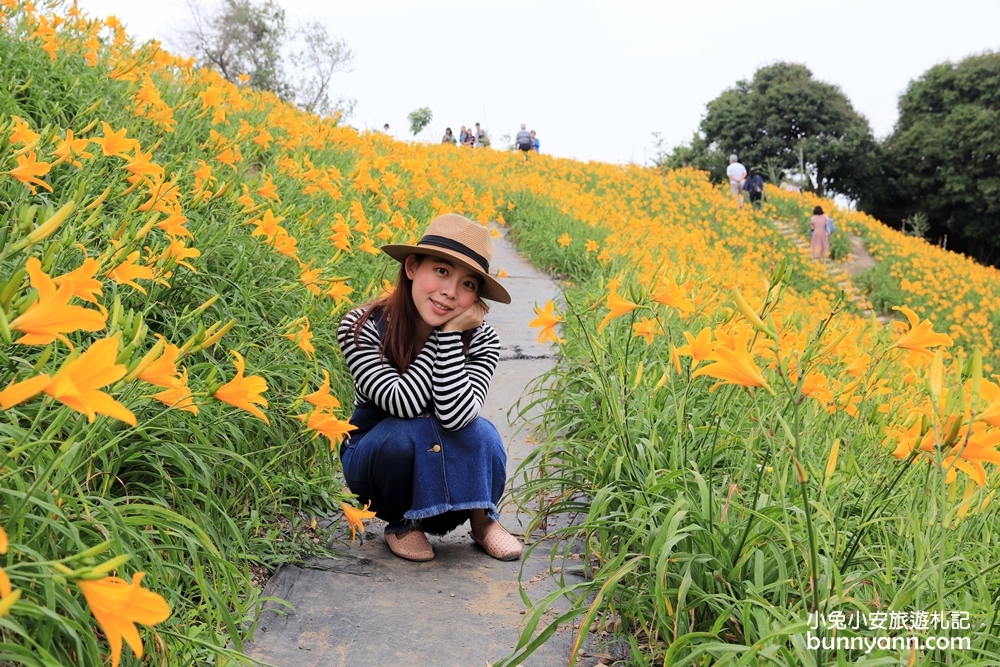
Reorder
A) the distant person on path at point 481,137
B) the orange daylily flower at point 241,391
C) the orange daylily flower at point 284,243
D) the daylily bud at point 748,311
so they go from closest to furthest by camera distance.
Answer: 1. the daylily bud at point 748,311
2. the orange daylily flower at point 241,391
3. the orange daylily flower at point 284,243
4. the distant person on path at point 481,137

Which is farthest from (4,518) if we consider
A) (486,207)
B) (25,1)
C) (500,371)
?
(486,207)

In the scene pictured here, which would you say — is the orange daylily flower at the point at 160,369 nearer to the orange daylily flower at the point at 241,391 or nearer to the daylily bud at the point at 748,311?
the orange daylily flower at the point at 241,391

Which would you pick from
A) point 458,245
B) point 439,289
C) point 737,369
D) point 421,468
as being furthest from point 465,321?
point 737,369

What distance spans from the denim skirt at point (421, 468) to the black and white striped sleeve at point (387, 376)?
0.20 ft

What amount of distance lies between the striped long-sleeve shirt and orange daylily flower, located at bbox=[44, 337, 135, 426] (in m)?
1.43

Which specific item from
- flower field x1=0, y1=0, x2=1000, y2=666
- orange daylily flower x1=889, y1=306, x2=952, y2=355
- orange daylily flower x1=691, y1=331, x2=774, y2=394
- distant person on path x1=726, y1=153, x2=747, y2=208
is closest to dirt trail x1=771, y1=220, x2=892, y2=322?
distant person on path x1=726, y1=153, x2=747, y2=208

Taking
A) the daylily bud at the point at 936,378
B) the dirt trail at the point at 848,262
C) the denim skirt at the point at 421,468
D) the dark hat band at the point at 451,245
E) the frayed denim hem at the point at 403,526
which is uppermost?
the dirt trail at the point at 848,262

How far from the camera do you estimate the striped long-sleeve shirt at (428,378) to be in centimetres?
230

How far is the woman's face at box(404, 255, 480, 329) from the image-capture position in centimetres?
236

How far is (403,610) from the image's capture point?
2.02m

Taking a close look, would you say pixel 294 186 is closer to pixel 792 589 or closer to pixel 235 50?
pixel 792 589

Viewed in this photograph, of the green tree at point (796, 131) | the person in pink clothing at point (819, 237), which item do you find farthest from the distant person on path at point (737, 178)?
the green tree at point (796, 131)

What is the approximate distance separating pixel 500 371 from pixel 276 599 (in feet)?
8.31

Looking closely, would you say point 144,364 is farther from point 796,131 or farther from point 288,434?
point 796,131
